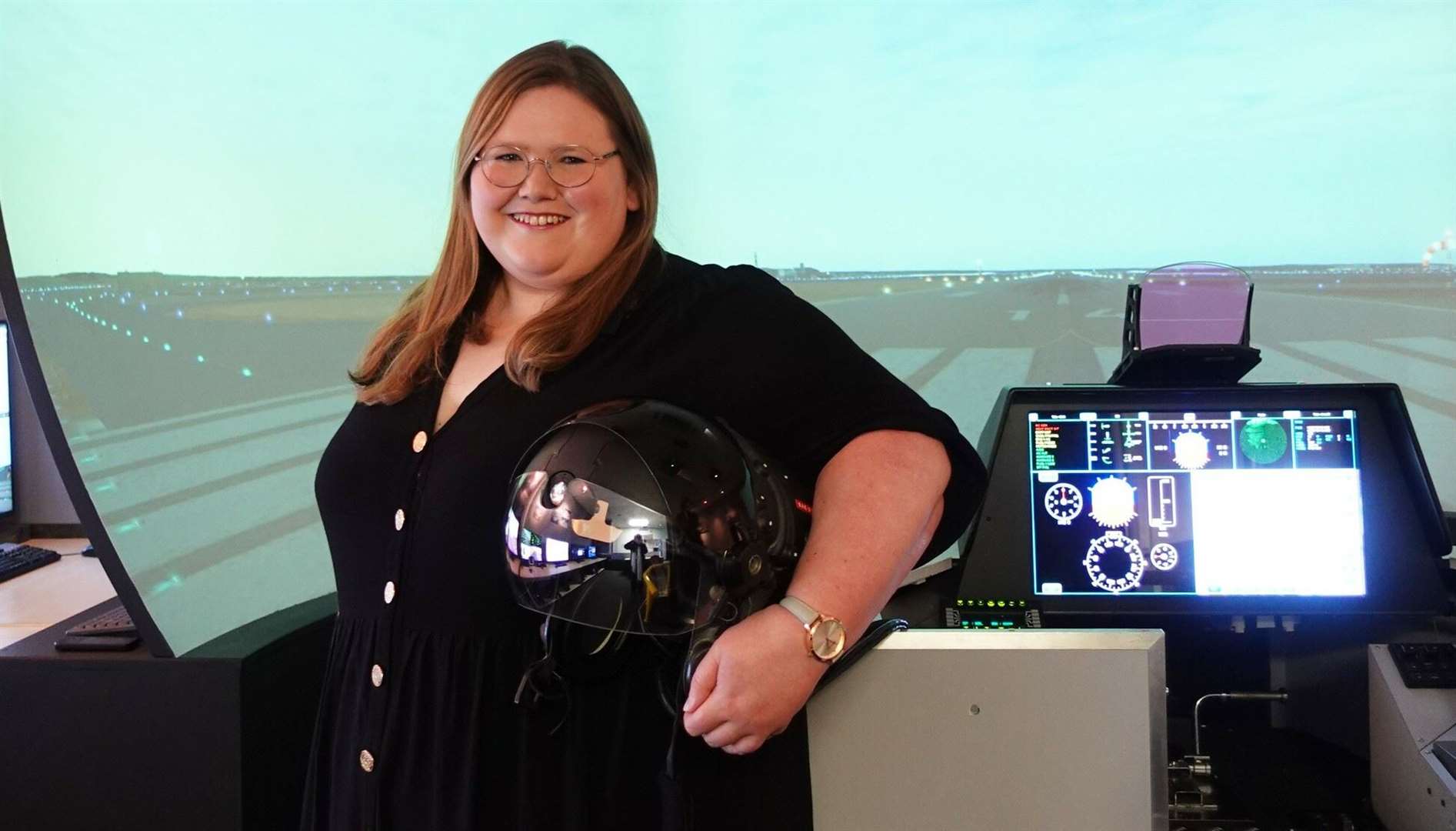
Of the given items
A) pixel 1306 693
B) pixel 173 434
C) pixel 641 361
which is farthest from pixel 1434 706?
pixel 173 434

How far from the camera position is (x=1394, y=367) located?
119 inches

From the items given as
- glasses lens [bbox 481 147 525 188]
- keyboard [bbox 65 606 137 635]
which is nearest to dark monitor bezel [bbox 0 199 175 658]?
keyboard [bbox 65 606 137 635]

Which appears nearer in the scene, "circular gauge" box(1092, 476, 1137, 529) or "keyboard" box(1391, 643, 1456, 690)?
"keyboard" box(1391, 643, 1456, 690)

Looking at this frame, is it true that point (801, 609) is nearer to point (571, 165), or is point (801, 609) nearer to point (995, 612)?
point (571, 165)

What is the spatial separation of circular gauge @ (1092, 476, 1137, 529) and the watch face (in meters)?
1.05

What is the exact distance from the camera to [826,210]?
3.09 meters

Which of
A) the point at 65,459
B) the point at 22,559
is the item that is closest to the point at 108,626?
the point at 65,459

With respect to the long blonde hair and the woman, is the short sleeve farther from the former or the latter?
the long blonde hair

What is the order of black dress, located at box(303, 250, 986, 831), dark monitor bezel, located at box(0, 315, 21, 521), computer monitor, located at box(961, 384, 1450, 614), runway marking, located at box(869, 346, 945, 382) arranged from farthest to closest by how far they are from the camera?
runway marking, located at box(869, 346, 945, 382) → dark monitor bezel, located at box(0, 315, 21, 521) → computer monitor, located at box(961, 384, 1450, 614) → black dress, located at box(303, 250, 986, 831)

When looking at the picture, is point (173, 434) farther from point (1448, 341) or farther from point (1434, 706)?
point (1448, 341)

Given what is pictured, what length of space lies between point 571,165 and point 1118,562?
1150 mm

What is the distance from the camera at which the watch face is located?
867mm

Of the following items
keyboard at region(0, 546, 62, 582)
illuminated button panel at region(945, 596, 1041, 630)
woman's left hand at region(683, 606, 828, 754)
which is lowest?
illuminated button panel at region(945, 596, 1041, 630)

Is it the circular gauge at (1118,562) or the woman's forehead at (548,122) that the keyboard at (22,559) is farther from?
the circular gauge at (1118,562)
